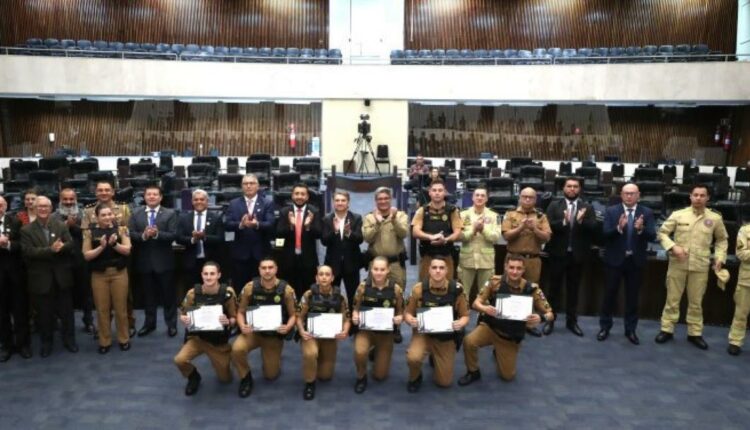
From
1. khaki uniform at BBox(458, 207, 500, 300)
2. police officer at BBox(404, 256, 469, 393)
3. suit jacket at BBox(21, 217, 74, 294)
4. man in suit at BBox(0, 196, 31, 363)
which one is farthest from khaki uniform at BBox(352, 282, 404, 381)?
man in suit at BBox(0, 196, 31, 363)

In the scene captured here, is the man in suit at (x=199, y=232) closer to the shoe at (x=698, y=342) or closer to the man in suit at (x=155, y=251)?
the man in suit at (x=155, y=251)

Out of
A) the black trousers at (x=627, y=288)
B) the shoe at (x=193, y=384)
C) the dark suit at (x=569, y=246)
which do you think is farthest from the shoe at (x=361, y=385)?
the black trousers at (x=627, y=288)

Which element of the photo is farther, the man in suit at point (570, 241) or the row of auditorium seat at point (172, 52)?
the row of auditorium seat at point (172, 52)

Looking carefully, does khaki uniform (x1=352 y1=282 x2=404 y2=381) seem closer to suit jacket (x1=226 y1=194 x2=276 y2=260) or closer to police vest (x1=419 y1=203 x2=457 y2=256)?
police vest (x1=419 y1=203 x2=457 y2=256)

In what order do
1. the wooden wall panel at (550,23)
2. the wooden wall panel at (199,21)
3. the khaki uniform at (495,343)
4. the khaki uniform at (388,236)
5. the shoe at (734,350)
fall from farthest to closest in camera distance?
the wooden wall panel at (199,21), the wooden wall panel at (550,23), the shoe at (734,350), the khaki uniform at (388,236), the khaki uniform at (495,343)

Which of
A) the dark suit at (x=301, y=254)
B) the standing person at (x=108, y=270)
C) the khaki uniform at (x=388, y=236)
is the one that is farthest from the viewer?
the dark suit at (x=301, y=254)

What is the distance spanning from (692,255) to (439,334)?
122 inches

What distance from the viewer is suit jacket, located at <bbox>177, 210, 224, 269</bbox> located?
268 inches

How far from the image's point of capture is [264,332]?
5.58m

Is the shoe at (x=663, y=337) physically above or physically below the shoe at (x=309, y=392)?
above

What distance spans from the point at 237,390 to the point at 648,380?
3810 mm

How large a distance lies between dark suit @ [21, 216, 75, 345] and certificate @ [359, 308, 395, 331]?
311 cm

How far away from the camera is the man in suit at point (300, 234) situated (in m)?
6.59

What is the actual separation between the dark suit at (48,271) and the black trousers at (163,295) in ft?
2.49
